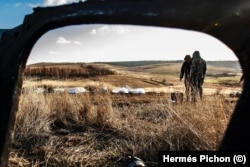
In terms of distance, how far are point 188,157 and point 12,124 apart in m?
0.76

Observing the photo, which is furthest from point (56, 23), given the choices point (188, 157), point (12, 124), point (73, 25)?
point (188, 157)

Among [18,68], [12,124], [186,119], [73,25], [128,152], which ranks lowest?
[128,152]

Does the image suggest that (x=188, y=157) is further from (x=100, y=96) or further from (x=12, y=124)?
(x=100, y=96)

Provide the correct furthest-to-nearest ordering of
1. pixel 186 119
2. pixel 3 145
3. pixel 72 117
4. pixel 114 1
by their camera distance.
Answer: pixel 72 117 < pixel 186 119 < pixel 3 145 < pixel 114 1

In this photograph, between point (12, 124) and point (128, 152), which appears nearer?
point (12, 124)

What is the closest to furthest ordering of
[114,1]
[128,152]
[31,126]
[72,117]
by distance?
[114,1] → [128,152] → [31,126] → [72,117]

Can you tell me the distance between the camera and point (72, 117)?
598cm

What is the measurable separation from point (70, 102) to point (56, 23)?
5422 millimetres

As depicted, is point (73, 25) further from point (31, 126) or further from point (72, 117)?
point (72, 117)

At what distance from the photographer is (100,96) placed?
21.3 feet

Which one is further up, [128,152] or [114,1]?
[114,1]


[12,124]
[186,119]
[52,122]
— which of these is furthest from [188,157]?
[52,122]

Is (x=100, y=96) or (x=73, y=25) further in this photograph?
(x=100, y=96)

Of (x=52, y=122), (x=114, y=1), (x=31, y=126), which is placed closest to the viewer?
(x=114, y=1)
